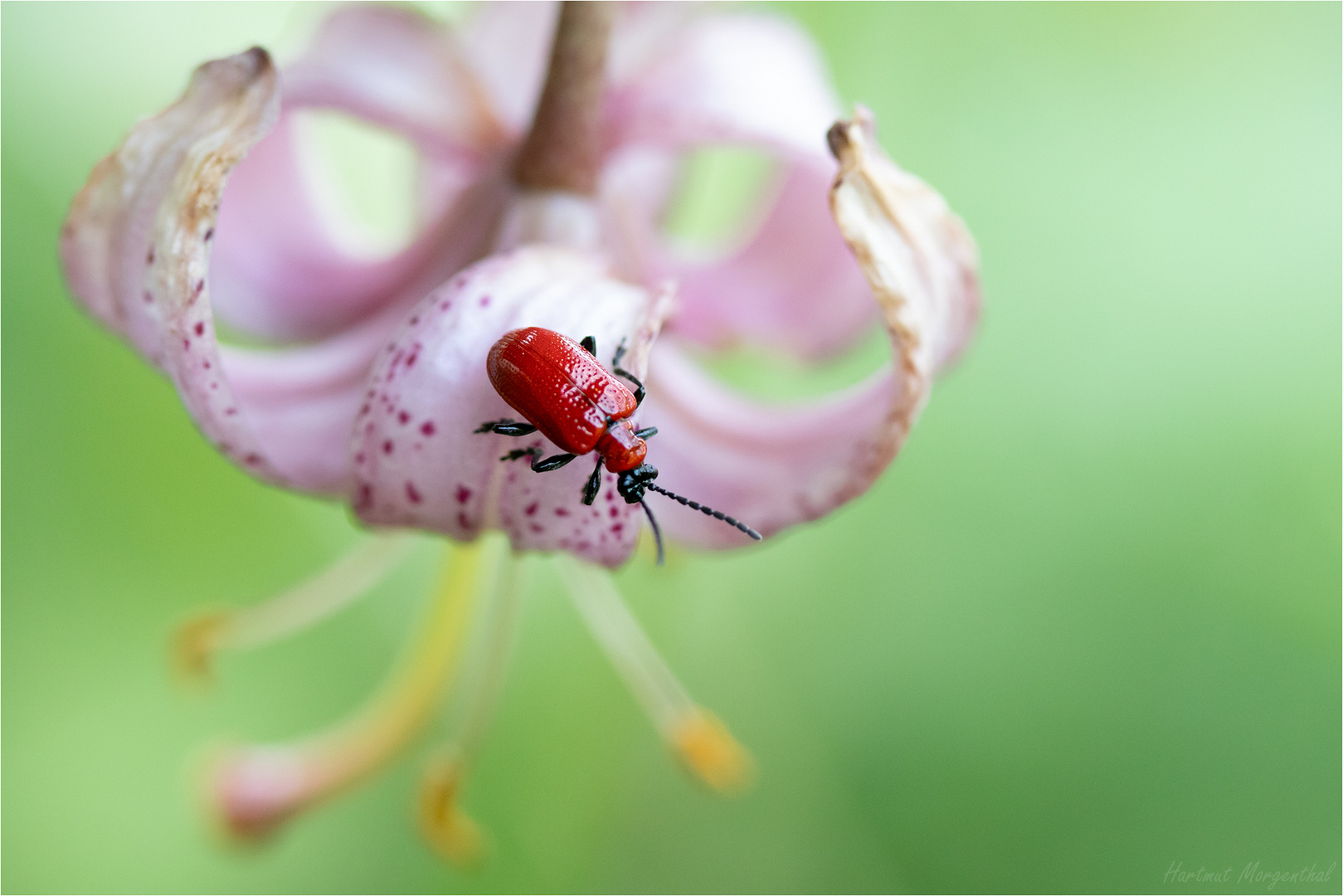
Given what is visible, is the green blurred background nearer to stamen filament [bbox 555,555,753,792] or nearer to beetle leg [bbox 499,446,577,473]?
stamen filament [bbox 555,555,753,792]

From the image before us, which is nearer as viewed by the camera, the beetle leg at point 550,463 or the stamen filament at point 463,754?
the beetle leg at point 550,463

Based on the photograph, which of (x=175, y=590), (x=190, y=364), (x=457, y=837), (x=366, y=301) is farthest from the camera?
(x=175, y=590)

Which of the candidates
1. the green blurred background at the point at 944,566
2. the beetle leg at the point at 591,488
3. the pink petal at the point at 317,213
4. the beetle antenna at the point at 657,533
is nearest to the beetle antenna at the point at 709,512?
the beetle antenna at the point at 657,533

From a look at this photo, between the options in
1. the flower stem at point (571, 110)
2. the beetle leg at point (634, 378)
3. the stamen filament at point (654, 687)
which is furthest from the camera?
the stamen filament at point (654, 687)

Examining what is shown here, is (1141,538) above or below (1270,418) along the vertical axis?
below

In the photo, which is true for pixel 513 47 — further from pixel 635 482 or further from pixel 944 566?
pixel 944 566

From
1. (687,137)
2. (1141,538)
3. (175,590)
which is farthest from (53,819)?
(1141,538)

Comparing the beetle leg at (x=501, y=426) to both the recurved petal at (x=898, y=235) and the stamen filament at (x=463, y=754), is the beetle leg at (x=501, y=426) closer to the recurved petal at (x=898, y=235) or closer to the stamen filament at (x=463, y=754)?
the recurved petal at (x=898, y=235)

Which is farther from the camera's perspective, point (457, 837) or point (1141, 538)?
point (1141, 538)

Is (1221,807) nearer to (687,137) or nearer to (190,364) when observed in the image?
(687,137)
